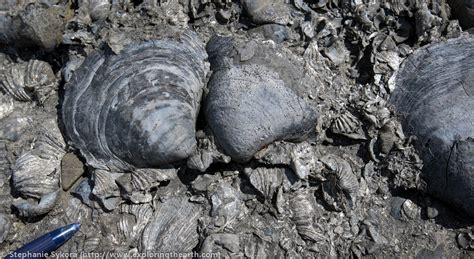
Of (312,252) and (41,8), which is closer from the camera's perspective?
(312,252)

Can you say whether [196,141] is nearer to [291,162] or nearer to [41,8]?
[291,162]

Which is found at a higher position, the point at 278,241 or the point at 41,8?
the point at 41,8

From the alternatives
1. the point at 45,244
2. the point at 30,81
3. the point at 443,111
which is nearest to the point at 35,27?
the point at 30,81

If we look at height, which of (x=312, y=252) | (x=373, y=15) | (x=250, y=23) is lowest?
(x=312, y=252)

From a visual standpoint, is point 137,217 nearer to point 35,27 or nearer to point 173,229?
point 173,229

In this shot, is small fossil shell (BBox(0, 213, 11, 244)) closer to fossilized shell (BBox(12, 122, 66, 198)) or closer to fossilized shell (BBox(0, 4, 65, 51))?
fossilized shell (BBox(12, 122, 66, 198))

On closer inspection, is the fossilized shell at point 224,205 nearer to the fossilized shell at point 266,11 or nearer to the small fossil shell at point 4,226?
the fossilized shell at point 266,11

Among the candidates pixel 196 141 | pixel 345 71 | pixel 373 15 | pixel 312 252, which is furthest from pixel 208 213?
pixel 373 15

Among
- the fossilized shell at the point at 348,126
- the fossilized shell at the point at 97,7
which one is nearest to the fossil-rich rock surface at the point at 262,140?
the fossilized shell at the point at 348,126

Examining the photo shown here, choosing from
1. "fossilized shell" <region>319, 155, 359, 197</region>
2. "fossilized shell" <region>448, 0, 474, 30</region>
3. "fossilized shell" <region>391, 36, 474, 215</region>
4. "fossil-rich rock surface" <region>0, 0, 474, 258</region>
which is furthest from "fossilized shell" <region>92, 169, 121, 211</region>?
"fossilized shell" <region>448, 0, 474, 30</region>
